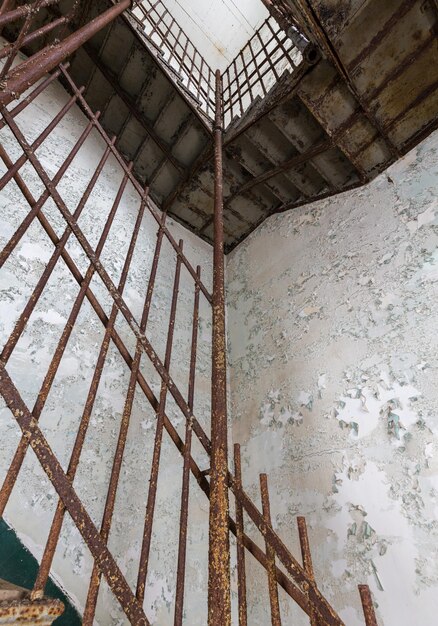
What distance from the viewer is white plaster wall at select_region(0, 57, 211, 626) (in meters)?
1.87

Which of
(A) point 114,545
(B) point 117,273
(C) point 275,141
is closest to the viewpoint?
(A) point 114,545

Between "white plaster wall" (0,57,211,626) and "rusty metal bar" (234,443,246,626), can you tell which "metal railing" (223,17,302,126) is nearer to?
"white plaster wall" (0,57,211,626)

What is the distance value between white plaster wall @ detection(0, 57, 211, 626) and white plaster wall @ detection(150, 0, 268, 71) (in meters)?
5.84

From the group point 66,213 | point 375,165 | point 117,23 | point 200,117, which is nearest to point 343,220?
point 375,165

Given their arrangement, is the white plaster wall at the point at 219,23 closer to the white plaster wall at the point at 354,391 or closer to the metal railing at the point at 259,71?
the metal railing at the point at 259,71

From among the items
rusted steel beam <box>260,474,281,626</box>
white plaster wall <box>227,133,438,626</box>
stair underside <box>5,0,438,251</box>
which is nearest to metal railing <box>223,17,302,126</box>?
stair underside <box>5,0,438,251</box>

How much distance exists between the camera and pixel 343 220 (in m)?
3.28

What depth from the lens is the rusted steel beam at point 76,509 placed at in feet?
3.22

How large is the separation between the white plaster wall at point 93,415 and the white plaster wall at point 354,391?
632 millimetres

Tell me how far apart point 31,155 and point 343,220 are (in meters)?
2.64

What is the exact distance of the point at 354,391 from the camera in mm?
2344

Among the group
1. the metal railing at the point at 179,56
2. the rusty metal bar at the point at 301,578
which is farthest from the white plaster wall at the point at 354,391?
the metal railing at the point at 179,56

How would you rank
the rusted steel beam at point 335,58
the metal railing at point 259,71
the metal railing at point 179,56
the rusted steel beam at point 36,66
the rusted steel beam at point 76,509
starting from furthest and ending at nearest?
the metal railing at point 179,56
the metal railing at point 259,71
the rusted steel beam at point 335,58
the rusted steel beam at point 36,66
the rusted steel beam at point 76,509

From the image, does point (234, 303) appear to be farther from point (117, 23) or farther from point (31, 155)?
point (117, 23)
